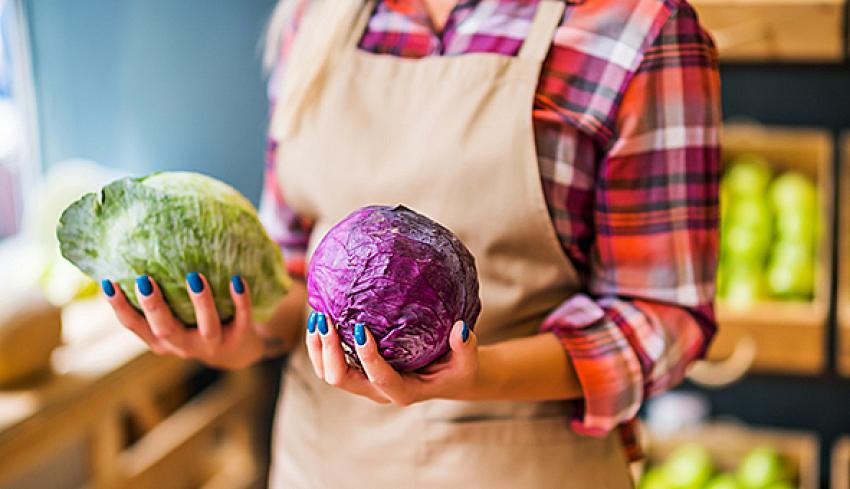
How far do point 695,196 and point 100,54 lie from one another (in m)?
1.93

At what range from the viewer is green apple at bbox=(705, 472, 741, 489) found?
2.34 metres

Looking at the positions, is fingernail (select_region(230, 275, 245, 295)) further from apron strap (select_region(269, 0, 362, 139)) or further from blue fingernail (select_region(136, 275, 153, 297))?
apron strap (select_region(269, 0, 362, 139))

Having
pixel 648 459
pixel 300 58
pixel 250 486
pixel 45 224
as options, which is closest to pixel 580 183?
pixel 300 58

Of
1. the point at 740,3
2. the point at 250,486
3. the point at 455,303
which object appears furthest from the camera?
the point at 250,486

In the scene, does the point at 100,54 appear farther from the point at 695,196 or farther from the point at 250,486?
the point at 695,196

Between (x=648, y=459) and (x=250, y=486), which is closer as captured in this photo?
(x=648, y=459)

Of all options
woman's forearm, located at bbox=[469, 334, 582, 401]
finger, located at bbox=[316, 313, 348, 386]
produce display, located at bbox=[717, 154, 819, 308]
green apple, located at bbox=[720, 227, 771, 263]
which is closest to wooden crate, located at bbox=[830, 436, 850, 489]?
produce display, located at bbox=[717, 154, 819, 308]

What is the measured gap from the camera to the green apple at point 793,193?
7.67 feet

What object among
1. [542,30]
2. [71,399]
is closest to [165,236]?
[542,30]

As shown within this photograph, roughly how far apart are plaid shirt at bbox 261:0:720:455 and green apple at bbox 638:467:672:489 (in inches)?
51.3

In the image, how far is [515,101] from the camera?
3.70ft

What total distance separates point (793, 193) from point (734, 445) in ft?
2.17

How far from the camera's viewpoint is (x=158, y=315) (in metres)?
1.05

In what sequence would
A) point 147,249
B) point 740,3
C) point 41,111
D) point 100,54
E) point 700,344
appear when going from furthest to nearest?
1. point 100,54
2. point 41,111
3. point 740,3
4. point 700,344
5. point 147,249
